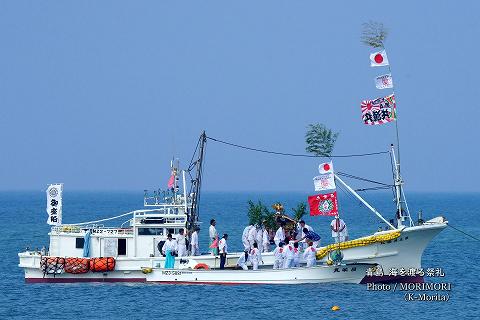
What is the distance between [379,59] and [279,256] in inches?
407

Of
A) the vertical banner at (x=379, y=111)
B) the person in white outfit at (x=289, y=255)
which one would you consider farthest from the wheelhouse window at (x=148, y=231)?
the vertical banner at (x=379, y=111)

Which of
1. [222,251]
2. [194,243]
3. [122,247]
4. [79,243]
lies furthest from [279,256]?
[79,243]

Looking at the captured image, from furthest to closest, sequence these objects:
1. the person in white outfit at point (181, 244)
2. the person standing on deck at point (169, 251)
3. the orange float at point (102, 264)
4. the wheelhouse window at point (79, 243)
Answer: the wheelhouse window at point (79, 243) → the orange float at point (102, 264) → the person in white outfit at point (181, 244) → the person standing on deck at point (169, 251)

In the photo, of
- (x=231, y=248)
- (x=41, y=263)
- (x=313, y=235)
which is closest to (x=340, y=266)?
(x=313, y=235)

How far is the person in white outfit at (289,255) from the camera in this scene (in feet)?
166

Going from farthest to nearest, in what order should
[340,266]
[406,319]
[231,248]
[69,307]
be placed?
[231,248], [340,266], [69,307], [406,319]

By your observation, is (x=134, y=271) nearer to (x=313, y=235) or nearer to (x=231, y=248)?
(x=313, y=235)

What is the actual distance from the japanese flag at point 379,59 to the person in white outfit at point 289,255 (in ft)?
30.6

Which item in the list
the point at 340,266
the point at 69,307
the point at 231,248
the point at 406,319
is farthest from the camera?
the point at 231,248

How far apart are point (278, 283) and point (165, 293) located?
5.15 meters

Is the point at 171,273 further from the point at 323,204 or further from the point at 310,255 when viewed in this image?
the point at 323,204

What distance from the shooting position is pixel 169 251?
52.1 m

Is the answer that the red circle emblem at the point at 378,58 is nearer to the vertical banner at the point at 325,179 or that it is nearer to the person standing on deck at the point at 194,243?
the vertical banner at the point at 325,179

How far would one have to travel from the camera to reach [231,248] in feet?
256
